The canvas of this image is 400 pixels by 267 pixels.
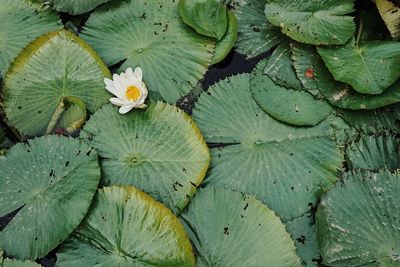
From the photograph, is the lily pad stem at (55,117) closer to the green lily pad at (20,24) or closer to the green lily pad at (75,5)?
the green lily pad at (20,24)

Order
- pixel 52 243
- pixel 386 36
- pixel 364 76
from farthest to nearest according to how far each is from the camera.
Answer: pixel 386 36, pixel 364 76, pixel 52 243

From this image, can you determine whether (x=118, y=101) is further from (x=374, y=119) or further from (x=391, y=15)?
(x=391, y=15)

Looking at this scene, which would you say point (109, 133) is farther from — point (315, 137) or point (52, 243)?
point (315, 137)

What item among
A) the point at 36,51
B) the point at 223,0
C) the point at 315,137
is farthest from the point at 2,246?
the point at 223,0

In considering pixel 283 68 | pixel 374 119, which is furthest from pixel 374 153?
pixel 283 68

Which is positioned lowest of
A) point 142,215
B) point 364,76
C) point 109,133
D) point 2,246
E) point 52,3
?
point 2,246

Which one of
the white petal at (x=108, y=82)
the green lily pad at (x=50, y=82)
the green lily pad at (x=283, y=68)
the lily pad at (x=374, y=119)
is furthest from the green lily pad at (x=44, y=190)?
the lily pad at (x=374, y=119)
